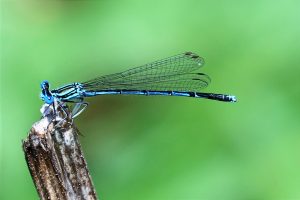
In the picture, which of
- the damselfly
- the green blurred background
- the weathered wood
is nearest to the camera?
the weathered wood

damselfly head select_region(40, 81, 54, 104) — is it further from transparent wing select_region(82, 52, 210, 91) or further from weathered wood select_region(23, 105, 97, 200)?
weathered wood select_region(23, 105, 97, 200)

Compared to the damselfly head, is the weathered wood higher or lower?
lower

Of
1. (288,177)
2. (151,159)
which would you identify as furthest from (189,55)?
→ (288,177)

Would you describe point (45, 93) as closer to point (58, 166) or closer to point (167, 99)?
point (167, 99)

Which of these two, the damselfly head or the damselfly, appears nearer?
the damselfly head

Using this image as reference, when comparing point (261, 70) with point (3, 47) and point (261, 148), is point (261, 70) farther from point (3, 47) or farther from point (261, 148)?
point (3, 47)

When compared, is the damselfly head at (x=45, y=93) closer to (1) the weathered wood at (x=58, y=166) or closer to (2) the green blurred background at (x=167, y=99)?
(2) the green blurred background at (x=167, y=99)

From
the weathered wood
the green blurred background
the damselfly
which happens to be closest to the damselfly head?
the damselfly
